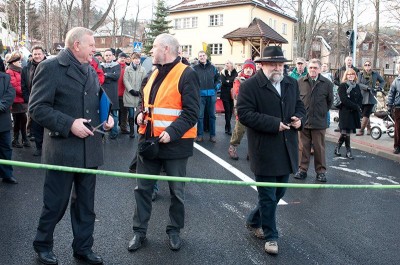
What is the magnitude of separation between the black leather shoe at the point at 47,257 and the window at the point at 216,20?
44069 mm

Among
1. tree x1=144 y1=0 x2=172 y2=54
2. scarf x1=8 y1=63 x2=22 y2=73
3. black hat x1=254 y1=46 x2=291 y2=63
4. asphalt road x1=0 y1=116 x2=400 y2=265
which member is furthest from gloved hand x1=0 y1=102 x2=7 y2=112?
tree x1=144 y1=0 x2=172 y2=54

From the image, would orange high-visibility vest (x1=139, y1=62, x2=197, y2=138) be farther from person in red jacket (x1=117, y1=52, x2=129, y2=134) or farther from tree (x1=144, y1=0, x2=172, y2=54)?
tree (x1=144, y1=0, x2=172, y2=54)

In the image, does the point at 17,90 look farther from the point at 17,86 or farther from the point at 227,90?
the point at 227,90

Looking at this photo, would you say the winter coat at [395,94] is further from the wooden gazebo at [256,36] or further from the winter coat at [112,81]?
the wooden gazebo at [256,36]

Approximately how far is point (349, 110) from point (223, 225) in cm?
512

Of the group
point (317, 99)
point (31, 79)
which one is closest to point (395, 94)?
point (317, 99)

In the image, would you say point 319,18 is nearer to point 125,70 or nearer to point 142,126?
point 125,70

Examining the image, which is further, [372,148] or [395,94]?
[372,148]

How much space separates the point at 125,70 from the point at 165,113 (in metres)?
6.74

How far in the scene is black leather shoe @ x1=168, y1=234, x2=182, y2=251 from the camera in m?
4.32

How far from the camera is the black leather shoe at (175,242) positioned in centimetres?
432

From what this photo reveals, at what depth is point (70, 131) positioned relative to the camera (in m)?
3.74

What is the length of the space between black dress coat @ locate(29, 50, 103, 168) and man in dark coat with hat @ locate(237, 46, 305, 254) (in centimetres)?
155

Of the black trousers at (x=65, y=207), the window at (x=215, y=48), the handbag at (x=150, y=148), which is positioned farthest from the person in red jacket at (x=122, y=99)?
the window at (x=215, y=48)
